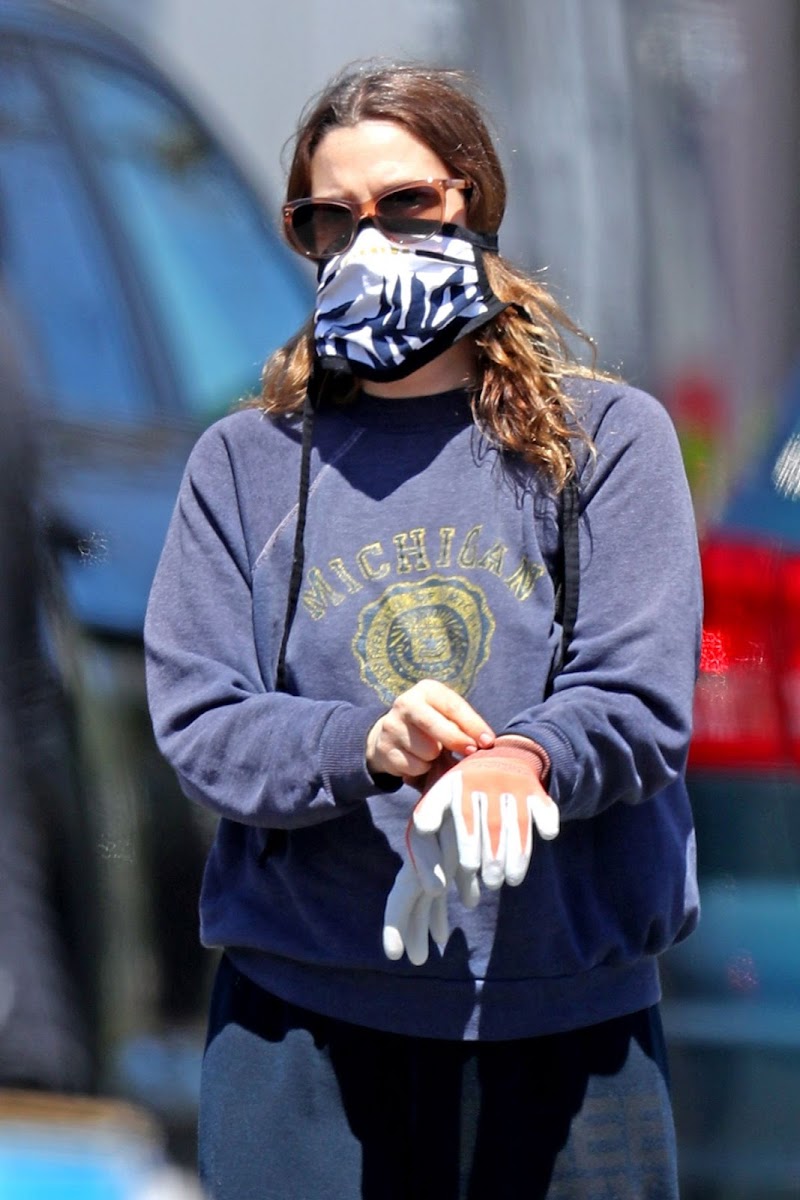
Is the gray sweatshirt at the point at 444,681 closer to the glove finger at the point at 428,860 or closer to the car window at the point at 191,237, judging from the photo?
the glove finger at the point at 428,860

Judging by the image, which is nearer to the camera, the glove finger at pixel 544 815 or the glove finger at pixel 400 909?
the glove finger at pixel 544 815

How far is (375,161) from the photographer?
7.11 feet

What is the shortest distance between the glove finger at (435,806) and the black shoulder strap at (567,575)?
0.89ft

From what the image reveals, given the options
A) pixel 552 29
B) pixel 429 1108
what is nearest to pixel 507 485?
pixel 429 1108

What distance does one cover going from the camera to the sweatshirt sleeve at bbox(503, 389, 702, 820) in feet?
6.37

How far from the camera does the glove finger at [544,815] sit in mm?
1826

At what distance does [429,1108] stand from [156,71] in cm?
229

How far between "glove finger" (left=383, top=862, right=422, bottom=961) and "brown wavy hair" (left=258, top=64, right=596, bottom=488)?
0.47 meters

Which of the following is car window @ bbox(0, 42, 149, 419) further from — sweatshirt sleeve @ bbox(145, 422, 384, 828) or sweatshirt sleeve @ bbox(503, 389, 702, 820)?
sweatshirt sleeve @ bbox(503, 389, 702, 820)

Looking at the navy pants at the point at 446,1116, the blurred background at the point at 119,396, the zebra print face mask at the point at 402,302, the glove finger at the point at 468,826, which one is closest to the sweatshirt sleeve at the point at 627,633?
the glove finger at the point at 468,826

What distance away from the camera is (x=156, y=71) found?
3672 millimetres

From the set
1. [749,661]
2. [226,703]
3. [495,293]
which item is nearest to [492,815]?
[226,703]

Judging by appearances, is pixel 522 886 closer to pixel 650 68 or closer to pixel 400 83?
pixel 400 83

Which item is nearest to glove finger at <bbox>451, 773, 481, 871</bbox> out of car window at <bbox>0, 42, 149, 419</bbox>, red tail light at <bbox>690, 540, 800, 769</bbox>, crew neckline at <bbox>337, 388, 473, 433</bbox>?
crew neckline at <bbox>337, 388, 473, 433</bbox>
